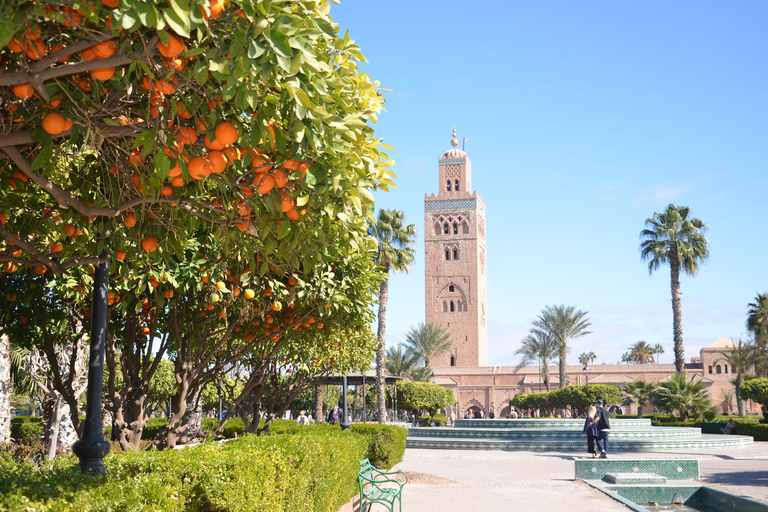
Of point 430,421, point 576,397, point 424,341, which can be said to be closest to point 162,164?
point 430,421

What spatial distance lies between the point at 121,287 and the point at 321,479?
2.87 meters

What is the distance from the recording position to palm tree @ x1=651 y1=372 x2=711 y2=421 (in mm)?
34438

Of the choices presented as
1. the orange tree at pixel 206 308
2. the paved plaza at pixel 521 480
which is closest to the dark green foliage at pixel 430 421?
the paved plaza at pixel 521 480

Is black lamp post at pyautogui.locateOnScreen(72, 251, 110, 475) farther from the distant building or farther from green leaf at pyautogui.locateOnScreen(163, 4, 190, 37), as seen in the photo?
the distant building

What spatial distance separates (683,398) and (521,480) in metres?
23.7

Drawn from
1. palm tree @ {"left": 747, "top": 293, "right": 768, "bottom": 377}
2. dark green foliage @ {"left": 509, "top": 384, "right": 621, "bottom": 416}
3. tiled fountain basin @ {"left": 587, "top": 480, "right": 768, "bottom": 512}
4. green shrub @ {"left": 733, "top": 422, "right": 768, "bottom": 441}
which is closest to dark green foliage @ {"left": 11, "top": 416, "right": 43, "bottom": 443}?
tiled fountain basin @ {"left": 587, "top": 480, "right": 768, "bottom": 512}

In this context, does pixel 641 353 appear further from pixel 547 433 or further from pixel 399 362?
pixel 547 433

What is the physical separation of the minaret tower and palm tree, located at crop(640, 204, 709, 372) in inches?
1426

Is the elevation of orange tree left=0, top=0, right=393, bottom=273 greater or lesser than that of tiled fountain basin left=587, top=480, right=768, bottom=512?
greater

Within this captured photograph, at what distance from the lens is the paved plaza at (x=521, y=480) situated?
34.7 feet

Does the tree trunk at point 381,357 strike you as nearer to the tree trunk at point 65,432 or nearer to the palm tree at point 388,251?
the palm tree at point 388,251

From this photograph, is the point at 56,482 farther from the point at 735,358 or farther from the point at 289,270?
the point at 735,358

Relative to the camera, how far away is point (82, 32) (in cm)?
253

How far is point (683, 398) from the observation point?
34469mm
